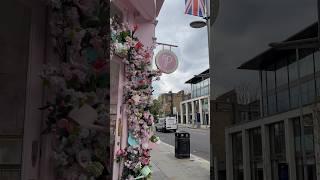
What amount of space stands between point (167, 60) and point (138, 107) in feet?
16.3

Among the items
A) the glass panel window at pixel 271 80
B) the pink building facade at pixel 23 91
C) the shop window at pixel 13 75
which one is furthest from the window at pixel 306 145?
the shop window at pixel 13 75

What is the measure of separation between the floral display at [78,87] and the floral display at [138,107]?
9.18 feet

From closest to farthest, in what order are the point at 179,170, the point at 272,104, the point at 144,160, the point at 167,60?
the point at 272,104, the point at 144,160, the point at 167,60, the point at 179,170

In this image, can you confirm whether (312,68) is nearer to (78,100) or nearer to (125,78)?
(78,100)

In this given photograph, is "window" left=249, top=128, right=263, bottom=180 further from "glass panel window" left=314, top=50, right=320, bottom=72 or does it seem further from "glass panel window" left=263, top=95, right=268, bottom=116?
"glass panel window" left=314, top=50, right=320, bottom=72

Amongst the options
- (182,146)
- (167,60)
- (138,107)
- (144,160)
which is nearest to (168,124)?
(182,146)

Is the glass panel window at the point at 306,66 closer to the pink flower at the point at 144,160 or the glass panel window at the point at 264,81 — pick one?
the glass panel window at the point at 264,81

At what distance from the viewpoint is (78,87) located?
1610 millimetres

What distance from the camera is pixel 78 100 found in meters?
1.60

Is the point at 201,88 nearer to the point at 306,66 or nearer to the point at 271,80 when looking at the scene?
the point at 271,80

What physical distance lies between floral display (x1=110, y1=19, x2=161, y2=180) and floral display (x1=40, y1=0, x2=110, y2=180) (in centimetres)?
280

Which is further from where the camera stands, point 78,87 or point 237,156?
point 78,87

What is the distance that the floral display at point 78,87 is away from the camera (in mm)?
1567

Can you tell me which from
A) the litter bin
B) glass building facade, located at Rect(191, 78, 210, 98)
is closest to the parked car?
the litter bin
